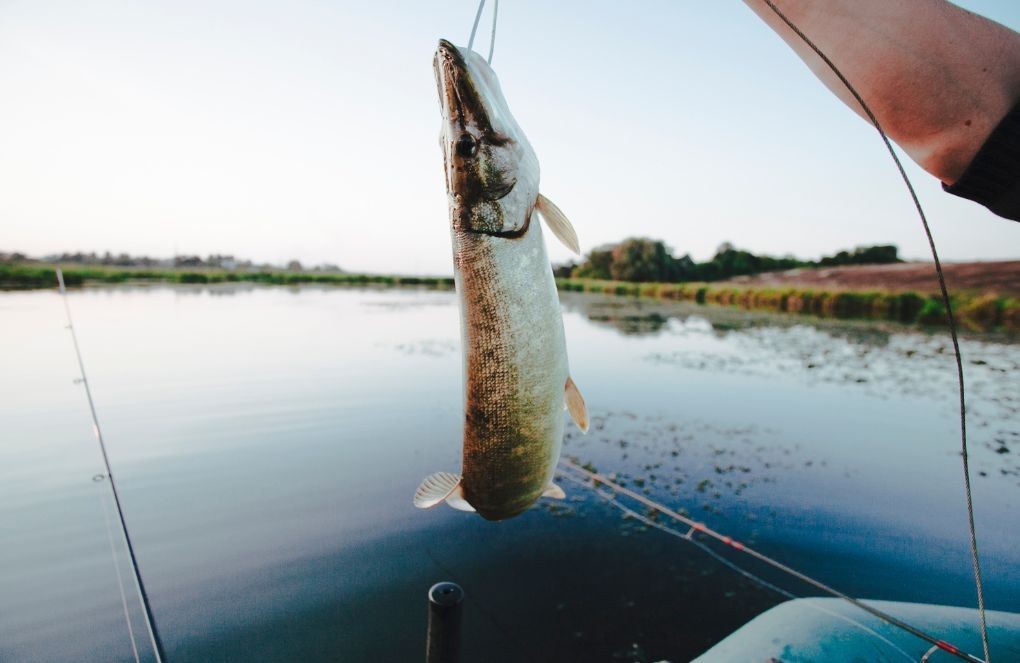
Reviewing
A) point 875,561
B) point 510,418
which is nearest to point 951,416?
point 875,561

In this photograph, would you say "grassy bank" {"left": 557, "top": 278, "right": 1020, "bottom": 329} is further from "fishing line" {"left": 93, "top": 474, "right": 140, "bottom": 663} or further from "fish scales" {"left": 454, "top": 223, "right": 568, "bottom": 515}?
"fishing line" {"left": 93, "top": 474, "right": 140, "bottom": 663}

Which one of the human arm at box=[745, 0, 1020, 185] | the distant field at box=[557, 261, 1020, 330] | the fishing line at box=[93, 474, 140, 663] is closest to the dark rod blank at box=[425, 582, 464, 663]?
the human arm at box=[745, 0, 1020, 185]

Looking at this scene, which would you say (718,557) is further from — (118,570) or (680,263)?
(680,263)

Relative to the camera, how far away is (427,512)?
25.1 feet

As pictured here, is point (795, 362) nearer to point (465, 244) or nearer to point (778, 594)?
point (778, 594)

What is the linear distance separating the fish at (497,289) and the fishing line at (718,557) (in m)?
3.90

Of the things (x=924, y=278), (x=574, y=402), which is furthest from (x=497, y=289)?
(x=924, y=278)

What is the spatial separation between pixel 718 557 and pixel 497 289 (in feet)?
20.5

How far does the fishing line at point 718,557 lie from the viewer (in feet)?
13.6

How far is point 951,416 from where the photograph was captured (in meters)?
12.9

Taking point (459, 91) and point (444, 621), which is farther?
point (444, 621)

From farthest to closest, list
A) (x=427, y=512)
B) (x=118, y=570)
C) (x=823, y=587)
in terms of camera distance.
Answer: (x=427, y=512), (x=118, y=570), (x=823, y=587)

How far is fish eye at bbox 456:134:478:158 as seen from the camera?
1880 millimetres

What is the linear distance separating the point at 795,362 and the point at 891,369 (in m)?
3.14
